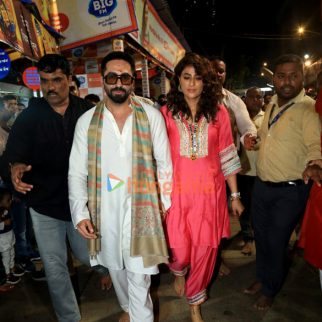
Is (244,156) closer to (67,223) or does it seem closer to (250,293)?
(250,293)

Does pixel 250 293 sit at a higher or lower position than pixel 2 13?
lower

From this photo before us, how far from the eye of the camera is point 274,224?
9.01 ft

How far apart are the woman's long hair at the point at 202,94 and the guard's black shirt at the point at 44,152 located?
2.83 ft

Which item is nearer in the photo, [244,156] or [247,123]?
[247,123]

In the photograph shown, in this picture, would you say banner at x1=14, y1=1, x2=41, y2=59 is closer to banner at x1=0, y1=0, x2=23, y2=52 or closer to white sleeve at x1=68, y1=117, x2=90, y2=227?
banner at x1=0, y1=0, x2=23, y2=52

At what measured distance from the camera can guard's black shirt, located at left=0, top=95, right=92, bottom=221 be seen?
2.38 m

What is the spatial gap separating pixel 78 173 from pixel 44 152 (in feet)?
1.22

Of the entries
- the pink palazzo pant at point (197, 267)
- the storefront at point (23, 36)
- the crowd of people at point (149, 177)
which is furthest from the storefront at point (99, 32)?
the pink palazzo pant at point (197, 267)

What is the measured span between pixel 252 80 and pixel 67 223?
5772cm

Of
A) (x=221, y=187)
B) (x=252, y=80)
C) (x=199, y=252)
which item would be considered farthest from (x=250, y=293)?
(x=252, y=80)

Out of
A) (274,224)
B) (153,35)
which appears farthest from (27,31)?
(153,35)

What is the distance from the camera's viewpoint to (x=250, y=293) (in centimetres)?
303
